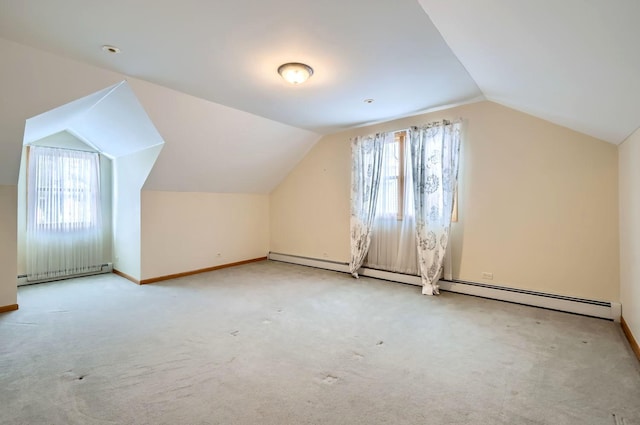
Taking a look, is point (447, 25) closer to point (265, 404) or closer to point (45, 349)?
point (265, 404)

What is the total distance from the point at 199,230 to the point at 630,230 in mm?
5517

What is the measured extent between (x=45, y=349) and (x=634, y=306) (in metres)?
4.94

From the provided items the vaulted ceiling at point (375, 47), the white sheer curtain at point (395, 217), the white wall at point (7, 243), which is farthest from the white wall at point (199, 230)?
the white sheer curtain at point (395, 217)

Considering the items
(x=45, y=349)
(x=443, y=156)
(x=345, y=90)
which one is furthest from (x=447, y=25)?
Answer: (x=45, y=349)

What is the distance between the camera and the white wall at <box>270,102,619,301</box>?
10.2 feet

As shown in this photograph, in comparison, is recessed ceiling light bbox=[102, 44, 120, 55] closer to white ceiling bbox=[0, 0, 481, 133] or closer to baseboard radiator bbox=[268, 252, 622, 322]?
white ceiling bbox=[0, 0, 481, 133]

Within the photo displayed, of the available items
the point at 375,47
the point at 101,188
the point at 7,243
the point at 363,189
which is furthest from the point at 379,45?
the point at 101,188

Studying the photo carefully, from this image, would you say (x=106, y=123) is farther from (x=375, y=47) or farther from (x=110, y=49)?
(x=375, y=47)

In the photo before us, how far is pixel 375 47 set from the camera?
2.39 m

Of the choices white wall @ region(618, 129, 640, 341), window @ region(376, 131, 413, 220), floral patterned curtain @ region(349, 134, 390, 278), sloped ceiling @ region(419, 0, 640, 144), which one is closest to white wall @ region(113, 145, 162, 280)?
floral patterned curtain @ region(349, 134, 390, 278)

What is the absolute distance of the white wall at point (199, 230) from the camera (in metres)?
4.59

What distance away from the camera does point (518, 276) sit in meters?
3.57

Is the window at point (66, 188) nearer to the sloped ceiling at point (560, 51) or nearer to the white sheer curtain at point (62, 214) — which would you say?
the white sheer curtain at point (62, 214)

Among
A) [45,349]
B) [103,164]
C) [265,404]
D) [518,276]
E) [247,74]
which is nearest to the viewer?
[265,404]
